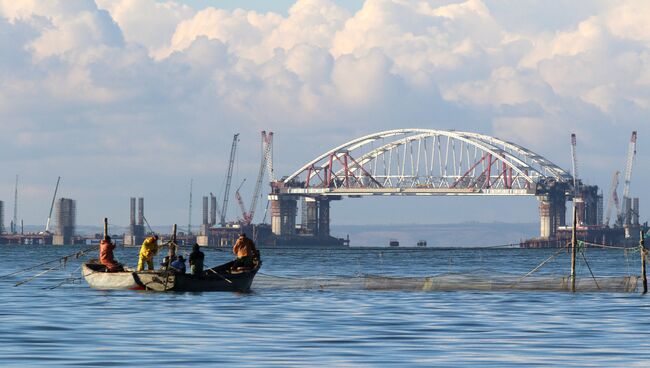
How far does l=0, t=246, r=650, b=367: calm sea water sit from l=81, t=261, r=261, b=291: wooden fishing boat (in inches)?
22.0

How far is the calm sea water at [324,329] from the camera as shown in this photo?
111ft

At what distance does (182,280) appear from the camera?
60.2 meters

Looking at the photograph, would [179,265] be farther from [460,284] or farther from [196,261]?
[460,284]

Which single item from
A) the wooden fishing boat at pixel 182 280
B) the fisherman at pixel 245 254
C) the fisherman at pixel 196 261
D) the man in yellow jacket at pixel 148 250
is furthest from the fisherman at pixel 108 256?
the fisherman at pixel 245 254

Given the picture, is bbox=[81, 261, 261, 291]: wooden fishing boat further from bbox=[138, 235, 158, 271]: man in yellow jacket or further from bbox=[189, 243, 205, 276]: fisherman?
bbox=[138, 235, 158, 271]: man in yellow jacket

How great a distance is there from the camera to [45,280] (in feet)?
261

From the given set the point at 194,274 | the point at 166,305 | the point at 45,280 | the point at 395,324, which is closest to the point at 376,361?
the point at 395,324

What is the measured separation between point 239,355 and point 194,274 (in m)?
26.2

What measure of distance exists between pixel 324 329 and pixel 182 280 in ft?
62.1

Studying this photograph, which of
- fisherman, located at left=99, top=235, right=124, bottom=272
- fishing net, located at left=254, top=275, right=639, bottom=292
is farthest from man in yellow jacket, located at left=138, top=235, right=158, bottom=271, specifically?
fishing net, located at left=254, top=275, right=639, bottom=292

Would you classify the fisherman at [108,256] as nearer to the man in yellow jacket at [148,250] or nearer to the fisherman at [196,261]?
the man in yellow jacket at [148,250]

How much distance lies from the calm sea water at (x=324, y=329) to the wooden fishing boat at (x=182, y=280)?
1.83ft

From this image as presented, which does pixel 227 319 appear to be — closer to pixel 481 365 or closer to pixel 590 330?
pixel 590 330

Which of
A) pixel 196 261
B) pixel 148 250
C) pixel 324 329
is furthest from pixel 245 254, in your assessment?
pixel 324 329
